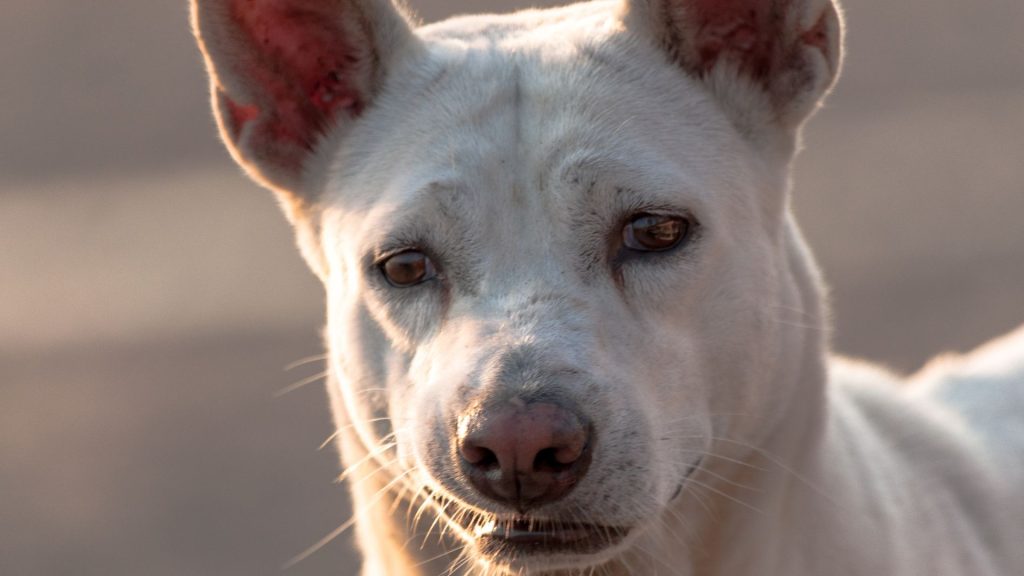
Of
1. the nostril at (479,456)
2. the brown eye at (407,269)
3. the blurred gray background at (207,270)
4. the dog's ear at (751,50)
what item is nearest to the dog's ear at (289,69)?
the brown eye at (407,269)

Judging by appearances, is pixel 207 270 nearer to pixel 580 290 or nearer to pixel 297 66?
pixel 297 66

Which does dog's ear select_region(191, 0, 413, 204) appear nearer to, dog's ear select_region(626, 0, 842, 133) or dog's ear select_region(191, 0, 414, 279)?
dog's ear select_region(191, 0, 414, 279)

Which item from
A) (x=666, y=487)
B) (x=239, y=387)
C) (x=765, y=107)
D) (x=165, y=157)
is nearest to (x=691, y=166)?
(x=765, y=107)

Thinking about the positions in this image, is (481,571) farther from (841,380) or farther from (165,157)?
(165,157)

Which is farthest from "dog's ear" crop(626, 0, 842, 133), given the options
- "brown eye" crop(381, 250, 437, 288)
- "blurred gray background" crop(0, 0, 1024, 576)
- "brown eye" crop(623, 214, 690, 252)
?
"blurred gray background" crop(0, 0, 1024, 576)

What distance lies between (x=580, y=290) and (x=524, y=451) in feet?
1.36

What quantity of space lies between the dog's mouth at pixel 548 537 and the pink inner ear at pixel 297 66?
111cm

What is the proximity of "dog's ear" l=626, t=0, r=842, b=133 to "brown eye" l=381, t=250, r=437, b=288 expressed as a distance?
2.35 feet

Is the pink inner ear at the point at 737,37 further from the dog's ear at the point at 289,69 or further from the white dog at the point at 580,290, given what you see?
the dog's ear at the point at 289,69

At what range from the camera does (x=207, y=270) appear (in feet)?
29.8

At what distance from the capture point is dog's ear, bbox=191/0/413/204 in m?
3.46

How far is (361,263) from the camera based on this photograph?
327 cm

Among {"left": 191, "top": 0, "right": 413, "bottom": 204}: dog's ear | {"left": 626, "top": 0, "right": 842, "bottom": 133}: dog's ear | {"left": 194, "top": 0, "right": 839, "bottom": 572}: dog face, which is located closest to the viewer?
{"left": 194, "top": 0, "right": 839, "bottom": 572}: dog face

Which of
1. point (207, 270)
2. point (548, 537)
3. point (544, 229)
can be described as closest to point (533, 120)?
point (544, 229)
